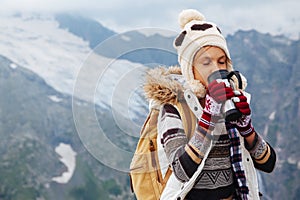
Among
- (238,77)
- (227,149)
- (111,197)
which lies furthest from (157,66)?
(111,197)

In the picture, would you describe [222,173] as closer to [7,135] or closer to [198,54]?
[198,54]

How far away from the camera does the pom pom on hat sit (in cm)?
395

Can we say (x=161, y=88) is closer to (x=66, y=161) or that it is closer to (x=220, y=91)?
(x=220, y=91)

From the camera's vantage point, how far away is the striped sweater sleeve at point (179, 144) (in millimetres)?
3350

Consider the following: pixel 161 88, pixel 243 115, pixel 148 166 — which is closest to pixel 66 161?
pixel 148 166

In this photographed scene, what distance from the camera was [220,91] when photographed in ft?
10.6

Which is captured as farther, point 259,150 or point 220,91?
point 259,150

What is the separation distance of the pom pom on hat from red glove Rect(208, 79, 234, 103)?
912 mm

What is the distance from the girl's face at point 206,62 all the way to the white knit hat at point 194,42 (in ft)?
0.11

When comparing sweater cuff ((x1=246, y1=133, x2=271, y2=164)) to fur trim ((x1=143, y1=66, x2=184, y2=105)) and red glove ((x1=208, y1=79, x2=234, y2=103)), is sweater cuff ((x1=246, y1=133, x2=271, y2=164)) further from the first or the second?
fur trim ((x1=143, y1=66, x2=184, y2=105))

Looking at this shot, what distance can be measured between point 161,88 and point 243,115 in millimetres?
744

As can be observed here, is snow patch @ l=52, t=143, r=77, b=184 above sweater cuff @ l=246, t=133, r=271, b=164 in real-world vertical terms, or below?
below

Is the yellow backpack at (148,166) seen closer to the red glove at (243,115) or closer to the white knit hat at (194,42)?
→ the white knit hat at (194,42)

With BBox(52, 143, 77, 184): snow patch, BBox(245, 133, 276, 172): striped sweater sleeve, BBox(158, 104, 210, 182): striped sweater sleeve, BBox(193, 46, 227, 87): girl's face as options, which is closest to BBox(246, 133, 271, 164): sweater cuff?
BBox(245, 133, 276, 172): striped sweater sleeve
